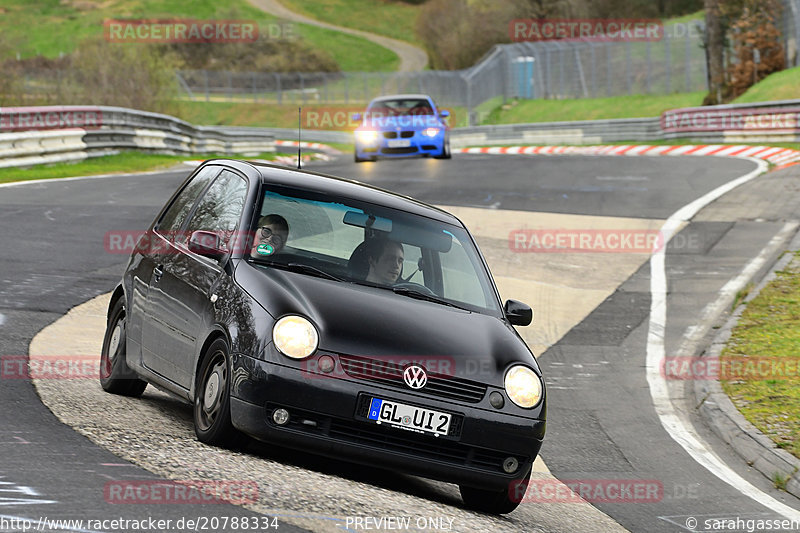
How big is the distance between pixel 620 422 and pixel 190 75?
257ft

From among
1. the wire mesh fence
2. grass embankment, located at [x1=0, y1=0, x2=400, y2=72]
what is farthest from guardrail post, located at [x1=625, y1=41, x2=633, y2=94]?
grass embankment, located at [x1=0, y1=0, x2=400, y2=72]

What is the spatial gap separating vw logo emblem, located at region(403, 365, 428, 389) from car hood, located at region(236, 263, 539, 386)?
0.06 m

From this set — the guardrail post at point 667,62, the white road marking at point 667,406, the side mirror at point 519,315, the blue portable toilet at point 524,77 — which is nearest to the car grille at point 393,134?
the white road marking at point 667,406

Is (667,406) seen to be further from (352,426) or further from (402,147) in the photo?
(402,147)

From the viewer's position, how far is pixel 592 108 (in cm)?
5394

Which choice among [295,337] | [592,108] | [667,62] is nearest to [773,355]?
[295,337]

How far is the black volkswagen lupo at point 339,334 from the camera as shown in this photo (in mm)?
6137

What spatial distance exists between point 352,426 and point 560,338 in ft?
23.3

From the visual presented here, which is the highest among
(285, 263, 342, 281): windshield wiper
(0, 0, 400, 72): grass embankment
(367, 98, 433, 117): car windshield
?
(0, 0, 400, 72): grass embankment

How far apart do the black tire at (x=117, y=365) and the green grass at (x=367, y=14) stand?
124 metres

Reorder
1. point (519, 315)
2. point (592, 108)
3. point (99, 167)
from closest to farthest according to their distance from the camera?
point (519, 315) → point (99, 167) → point (592, 108)

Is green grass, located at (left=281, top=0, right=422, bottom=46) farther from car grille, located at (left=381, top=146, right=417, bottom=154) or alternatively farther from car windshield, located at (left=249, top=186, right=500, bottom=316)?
car windshield, located at (left=249, top=186, right=500, bottom=316)

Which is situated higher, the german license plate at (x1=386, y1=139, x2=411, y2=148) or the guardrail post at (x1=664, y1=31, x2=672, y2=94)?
the guardrail post at (x1=664, y1=31, x2=672, y2=94)

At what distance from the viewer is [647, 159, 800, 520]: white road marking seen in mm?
8164
